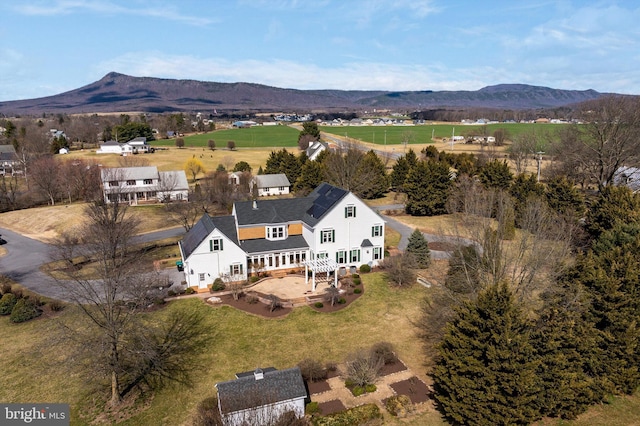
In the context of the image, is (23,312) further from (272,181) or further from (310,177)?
(272,181)

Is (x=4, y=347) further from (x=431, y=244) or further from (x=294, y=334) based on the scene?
(x=431, y=244)

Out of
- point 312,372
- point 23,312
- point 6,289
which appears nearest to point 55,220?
point 6,289

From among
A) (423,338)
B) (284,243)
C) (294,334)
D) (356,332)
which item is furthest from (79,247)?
(423,338)

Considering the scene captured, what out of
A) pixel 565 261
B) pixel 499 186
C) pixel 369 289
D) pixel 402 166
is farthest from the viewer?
pixel 402 166

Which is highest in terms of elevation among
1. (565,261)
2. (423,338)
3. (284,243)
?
(565,261)

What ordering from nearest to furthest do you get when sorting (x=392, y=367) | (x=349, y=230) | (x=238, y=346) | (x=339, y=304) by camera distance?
(x=392, y=367), (x=238, y=346), (x=339, y=304), (x=349, y=230)

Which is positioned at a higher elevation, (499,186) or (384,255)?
(499,186)
